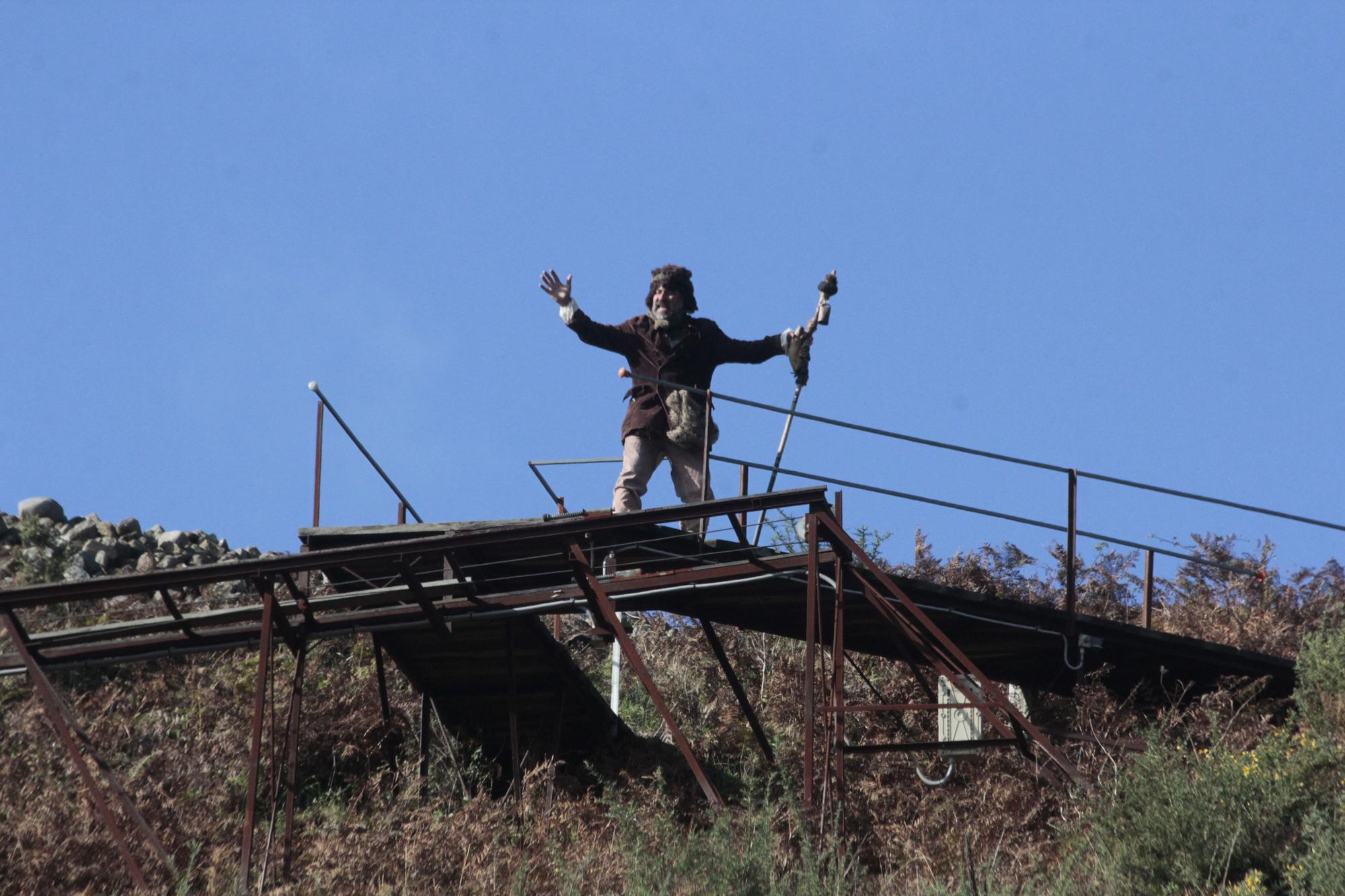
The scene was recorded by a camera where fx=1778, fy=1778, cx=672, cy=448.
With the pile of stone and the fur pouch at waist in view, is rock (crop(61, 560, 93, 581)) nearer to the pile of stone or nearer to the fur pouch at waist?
the pile of stone

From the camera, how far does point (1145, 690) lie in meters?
15.4

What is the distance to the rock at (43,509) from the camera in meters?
24.2

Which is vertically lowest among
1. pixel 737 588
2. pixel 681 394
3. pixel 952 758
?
pixel 952 758

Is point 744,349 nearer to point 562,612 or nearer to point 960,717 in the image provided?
point 562,612

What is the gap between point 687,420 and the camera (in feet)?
46.3

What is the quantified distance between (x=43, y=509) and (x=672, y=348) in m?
13.1

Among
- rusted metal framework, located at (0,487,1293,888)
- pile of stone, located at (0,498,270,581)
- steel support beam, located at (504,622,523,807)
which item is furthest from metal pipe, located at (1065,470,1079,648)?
pile of stone, located at (0,498,270,581)

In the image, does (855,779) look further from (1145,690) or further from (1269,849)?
(1269,849)

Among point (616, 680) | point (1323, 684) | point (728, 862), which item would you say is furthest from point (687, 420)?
point (1323, 684)

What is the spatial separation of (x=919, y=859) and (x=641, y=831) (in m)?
2.24

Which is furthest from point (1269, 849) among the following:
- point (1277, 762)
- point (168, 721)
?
point (168, 721)

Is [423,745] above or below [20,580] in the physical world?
below

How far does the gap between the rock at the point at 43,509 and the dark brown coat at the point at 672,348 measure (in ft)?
40.5

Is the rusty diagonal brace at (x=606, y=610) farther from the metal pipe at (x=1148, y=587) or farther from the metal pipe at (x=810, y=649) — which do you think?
the metal pipe at (x=1148, y=587)
